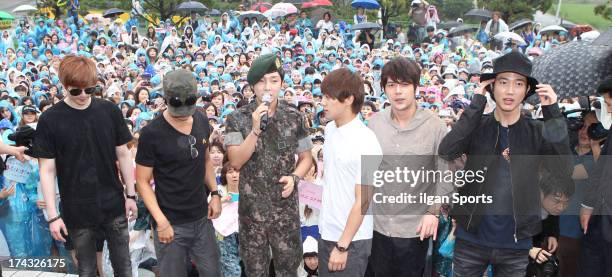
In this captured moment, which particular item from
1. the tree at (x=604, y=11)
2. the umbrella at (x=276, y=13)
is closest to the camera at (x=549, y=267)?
the umbrella at (x=276, y=13)

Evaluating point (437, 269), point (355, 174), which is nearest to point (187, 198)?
point (355, 174)

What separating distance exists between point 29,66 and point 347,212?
46.8 feet

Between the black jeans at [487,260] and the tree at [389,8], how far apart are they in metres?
26.3

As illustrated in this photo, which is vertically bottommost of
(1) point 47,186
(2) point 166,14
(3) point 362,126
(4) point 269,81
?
(2) point 166,14

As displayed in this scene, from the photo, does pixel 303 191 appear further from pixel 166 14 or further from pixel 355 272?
pixel 166 14

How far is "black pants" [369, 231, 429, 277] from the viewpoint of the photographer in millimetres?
3680

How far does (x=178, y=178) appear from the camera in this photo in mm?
3678

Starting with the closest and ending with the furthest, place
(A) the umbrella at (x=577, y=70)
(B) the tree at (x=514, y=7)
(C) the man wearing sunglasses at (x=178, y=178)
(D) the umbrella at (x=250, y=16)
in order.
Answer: (C) the man wearing sunglasses at (x=178, y=178)
(A) the umbrella at (x=577, y=70)
(D) the umbrella at (x=250, y=16)
(B) the tree at (x=514, y=7)

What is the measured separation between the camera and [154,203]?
363 cm

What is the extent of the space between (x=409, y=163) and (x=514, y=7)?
101 feet

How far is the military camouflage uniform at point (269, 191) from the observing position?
3742 millimetres

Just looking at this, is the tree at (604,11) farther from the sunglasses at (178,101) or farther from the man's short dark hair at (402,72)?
the sunglasses at (178,101)

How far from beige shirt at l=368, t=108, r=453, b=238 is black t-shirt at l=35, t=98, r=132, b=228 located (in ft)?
5.80

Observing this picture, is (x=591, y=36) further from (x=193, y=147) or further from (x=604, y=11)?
(x=604, y=11)
